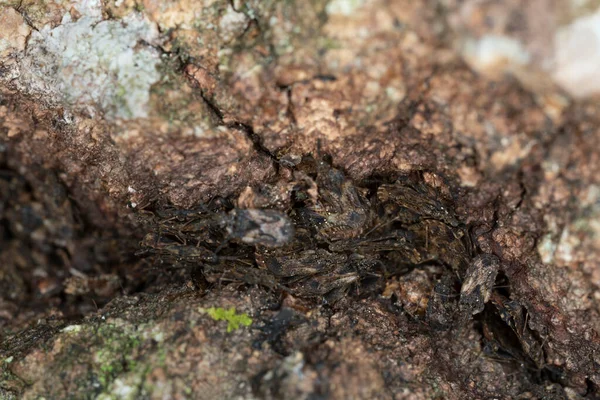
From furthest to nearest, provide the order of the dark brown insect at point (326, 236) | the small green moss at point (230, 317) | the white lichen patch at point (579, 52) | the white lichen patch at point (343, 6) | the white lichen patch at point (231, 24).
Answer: the dark brown insect at point (326, 236), the small green moss at point (230, 317), the white lichen patch at point (231, 24), the white lichen patch at point (343, 6), the white lichen patch at point (579, 52)

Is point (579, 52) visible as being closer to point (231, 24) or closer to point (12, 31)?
point (231, 24)

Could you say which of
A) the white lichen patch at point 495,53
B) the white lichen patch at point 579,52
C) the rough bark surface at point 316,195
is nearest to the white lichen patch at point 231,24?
the rough bark surface at point 316,195

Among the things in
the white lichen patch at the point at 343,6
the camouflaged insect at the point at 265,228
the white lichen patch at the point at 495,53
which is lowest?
the camouflaged insect at the point at 265,228

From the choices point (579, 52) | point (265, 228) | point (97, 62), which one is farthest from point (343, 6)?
point (97, 62)

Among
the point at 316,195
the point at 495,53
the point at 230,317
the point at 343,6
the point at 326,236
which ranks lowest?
the point at 230,317

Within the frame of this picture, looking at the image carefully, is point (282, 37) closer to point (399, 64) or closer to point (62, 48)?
point (399, 64)

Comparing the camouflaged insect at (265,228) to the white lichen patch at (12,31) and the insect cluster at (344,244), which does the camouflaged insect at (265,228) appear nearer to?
the insect cluster at (344,244)

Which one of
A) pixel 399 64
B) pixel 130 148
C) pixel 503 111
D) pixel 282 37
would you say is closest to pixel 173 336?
pixel 130 148

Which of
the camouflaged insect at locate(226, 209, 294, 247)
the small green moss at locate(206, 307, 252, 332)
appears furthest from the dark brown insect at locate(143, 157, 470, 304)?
the small green moss at locate(206, 307, 252, 332)
